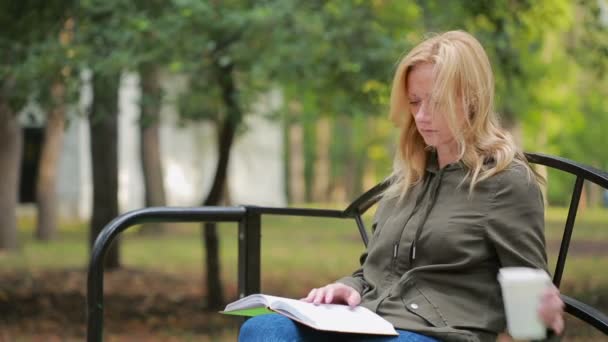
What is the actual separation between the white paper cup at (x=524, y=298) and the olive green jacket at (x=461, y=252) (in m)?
0.64

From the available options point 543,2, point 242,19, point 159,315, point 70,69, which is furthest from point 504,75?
point 159,315

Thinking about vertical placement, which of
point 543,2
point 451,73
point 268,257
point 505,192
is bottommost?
A: point 268,257

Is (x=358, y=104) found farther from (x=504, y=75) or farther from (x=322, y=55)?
(x=504, y=75)

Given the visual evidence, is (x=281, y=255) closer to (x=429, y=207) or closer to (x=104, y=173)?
(x=104, y=173)

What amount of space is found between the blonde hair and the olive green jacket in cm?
4

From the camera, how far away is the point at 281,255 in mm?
18875

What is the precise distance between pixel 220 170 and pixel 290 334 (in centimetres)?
746

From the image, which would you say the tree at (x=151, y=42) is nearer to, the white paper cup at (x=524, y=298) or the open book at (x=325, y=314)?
the open book at (x=325, y=314)

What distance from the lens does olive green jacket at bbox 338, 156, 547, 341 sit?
250 centimetres

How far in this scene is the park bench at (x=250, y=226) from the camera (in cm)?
260

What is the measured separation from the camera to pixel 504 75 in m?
8.84

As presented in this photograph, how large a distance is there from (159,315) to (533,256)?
9.16 meters

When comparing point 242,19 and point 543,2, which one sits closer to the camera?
point 242,19

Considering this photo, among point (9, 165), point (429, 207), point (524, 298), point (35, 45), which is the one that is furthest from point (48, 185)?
point (524, 298)
